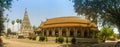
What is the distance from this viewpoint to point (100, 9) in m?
36.2

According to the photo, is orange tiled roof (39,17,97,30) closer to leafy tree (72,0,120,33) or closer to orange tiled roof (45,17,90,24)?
orange tiled roof (45,17,90,24)

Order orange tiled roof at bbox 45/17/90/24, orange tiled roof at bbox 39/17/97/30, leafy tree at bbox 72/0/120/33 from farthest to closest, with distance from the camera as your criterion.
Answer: orange tiled roof at bbox 45/17/90/24
orange tiled roof at bbox 39/17/97/30
leafy tree at bbox 72/0/120/33

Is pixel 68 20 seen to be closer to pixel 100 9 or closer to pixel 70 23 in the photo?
pixel 70 23

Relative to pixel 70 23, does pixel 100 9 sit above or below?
above

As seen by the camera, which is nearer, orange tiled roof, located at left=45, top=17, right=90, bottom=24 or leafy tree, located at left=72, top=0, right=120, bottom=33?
leafy tree, located at left=72, top=0, right=120, bottom=33

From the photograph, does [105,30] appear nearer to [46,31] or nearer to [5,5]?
[46,31]

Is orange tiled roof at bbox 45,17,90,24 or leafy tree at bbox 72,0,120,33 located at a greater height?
leafy tree at bbox 72,0,120,33

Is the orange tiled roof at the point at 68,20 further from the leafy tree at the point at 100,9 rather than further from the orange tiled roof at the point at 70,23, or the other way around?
the leafy tree at the point at 100,9

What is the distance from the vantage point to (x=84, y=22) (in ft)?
179

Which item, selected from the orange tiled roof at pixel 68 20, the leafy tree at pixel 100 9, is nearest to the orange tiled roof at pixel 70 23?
the orange tiled roof at pixel 68 20

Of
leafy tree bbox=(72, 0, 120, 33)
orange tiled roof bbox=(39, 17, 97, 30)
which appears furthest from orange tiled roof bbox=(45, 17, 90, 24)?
leafy tree bbox=(72, 0, 120, 33)

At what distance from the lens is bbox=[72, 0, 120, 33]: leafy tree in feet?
117

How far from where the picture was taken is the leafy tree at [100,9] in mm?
35591

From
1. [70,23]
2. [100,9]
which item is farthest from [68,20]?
[100,9]
